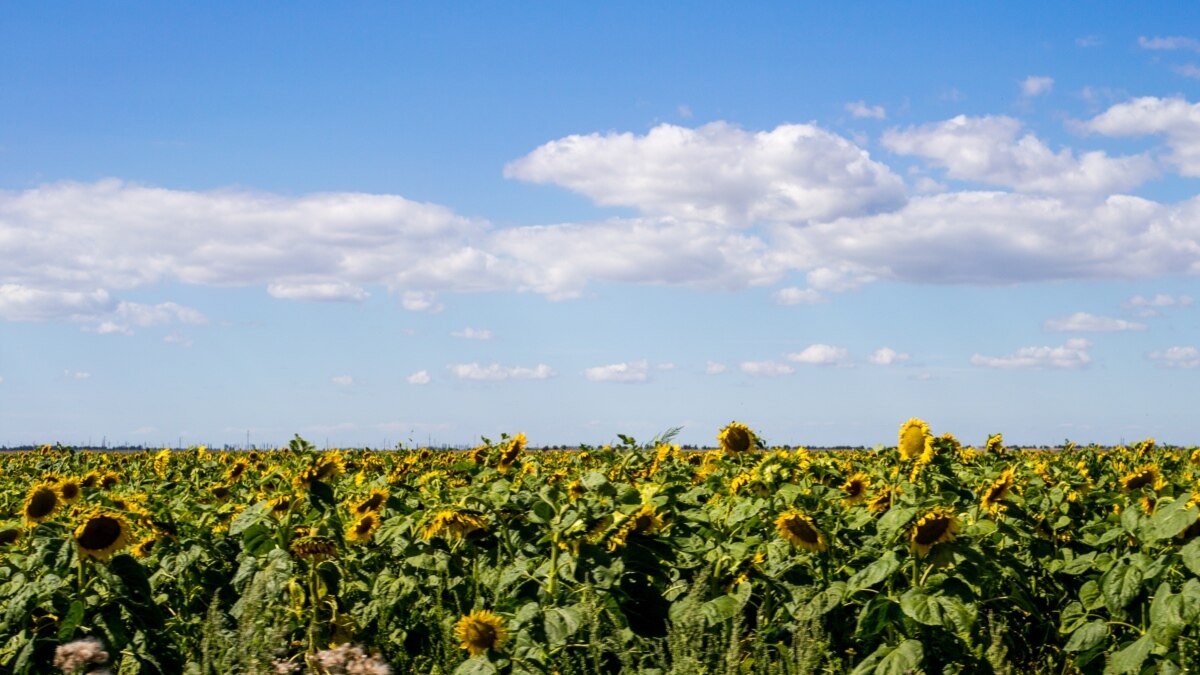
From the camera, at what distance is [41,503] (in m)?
6.06

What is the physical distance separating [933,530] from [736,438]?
9.07 ft

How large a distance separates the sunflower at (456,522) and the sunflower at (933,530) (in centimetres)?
203

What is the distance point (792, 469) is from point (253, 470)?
5.99 meters

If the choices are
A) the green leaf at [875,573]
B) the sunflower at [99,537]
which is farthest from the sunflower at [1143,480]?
the sunflower at [99,537]

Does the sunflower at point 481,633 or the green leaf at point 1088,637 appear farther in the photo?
the green leaf at point 1088,637

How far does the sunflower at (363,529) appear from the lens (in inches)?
251

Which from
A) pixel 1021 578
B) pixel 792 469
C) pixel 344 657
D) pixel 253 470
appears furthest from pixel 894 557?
pixel 253 470

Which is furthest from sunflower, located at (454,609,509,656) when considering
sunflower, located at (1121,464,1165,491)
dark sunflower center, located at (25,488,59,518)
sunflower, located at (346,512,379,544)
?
sunflower, located at (1121,464,1165,491)

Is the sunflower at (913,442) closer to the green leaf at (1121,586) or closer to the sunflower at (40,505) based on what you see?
the green leaf at (1121,586)

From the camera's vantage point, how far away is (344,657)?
12.3 feet

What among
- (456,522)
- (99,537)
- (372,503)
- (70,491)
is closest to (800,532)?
(456,522)

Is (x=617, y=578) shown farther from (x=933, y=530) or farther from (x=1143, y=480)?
(x=1143, y=480)

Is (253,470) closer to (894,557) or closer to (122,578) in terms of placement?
(122,578)

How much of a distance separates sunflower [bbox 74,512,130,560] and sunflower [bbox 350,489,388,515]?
5.70ft
